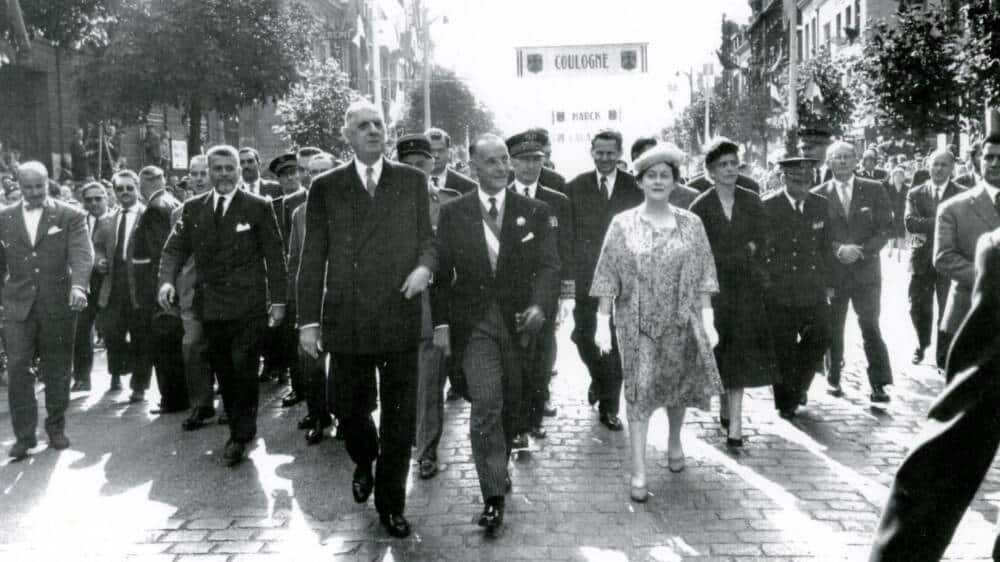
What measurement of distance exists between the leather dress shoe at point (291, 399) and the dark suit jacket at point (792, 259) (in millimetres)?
4172

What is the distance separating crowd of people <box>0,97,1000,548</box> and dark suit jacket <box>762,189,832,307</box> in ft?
0.06

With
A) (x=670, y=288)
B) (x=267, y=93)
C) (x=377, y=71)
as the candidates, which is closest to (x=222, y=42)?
(x=267, y=93)

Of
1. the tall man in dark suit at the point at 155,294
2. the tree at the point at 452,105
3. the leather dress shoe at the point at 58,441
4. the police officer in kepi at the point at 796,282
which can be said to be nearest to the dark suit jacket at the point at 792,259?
the police officer in kepi at the point at 796,282

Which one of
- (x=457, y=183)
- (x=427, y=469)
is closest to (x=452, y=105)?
(x=457, y=183)

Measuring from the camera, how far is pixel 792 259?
8.01 m

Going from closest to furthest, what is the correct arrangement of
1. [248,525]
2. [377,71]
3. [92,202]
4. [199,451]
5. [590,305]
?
[248,525] → [199,451] → [590,305] → [92,202] → [377,71]

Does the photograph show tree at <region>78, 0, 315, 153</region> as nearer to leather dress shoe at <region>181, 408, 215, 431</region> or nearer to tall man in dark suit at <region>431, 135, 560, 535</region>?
leather dress shoe at <region>181, 408, 215, 431</region>

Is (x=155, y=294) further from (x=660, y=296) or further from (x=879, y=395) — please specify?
(x=879, y=395)

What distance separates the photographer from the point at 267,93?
27266mm

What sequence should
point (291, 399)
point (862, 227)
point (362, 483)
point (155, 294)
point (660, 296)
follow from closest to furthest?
point (362, 483) < point (660, 296) < point (862, 227) < point (291, 399) < point (155, 294)

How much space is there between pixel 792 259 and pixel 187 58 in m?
20.2

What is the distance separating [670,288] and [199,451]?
3.59 metres

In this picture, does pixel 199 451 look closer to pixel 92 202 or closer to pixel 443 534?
pixel 443 534

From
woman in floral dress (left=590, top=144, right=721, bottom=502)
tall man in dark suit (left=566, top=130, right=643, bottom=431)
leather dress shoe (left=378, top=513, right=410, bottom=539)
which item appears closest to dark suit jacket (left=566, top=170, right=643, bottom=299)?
tall man in dark suit (left=566, top=130, right=643, bottom=431)
